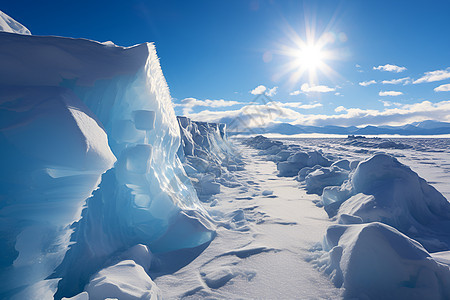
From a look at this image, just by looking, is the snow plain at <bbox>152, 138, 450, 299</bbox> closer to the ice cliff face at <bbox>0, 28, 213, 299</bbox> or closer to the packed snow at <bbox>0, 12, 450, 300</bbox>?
the packed snow at <bbox>0, 12, 450, 300</bbox>

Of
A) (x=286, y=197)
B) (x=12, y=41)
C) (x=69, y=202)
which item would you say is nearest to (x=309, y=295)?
(x=69, y=202)

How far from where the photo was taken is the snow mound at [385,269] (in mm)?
1854

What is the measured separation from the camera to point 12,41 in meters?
1.95

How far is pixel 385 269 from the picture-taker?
197cm

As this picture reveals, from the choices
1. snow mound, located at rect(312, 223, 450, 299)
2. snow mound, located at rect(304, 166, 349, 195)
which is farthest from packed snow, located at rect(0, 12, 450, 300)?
snow mound, located at rect(304, 166, 349, 195)

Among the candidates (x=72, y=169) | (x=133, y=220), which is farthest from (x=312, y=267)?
(x=72, y=169)

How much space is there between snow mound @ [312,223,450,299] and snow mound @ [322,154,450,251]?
1.48 m

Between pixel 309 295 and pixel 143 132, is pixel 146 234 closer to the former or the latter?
pixel 143 132

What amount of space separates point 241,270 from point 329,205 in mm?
2887

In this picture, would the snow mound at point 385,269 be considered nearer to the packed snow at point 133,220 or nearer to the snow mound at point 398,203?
the packed snow at point 133,220

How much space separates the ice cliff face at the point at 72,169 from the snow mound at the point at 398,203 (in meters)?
2.80

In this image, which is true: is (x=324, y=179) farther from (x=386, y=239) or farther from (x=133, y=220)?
(x=133, y=220)

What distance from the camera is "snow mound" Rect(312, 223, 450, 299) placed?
185cm

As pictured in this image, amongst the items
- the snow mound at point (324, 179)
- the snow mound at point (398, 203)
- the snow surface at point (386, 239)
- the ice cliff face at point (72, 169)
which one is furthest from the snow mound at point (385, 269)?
the snow mound at point (324, 179)
